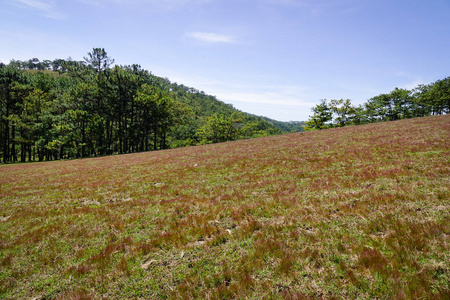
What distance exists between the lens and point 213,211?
854 cm

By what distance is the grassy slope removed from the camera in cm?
406

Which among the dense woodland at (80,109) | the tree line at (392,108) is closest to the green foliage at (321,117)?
the tree line at (392,108)

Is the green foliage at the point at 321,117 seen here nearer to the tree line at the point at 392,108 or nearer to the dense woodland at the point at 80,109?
the tree line at the point at 392,108

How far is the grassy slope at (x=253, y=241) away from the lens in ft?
13.3

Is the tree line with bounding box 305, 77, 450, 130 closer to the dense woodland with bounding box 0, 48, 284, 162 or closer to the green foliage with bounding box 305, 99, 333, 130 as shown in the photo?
the green foliage with bounding box 305, 99, 333, 130

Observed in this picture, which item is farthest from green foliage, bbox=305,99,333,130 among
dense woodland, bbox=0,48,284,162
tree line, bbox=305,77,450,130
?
dense woodland, bbox=0,48,284,162

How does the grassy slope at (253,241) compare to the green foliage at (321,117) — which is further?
the green foliage at (321,117)

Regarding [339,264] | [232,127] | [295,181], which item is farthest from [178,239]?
[232,127]

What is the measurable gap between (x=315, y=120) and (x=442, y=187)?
86209mm

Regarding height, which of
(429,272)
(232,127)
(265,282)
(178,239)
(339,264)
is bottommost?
(178,239)

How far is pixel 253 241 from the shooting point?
19.2 feet

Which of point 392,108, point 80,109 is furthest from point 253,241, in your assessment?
point 392,108

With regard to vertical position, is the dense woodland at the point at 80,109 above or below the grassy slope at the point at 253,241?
above

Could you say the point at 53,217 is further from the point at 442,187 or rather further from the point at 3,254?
the point at 442,187
